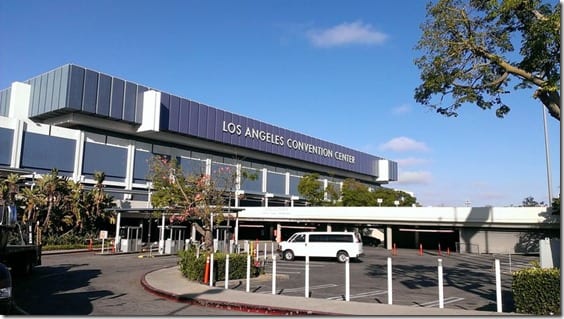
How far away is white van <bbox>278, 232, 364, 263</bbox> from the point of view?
3153 centimetres

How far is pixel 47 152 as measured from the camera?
155 ft

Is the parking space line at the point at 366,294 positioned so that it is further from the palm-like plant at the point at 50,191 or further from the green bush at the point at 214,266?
the palm-like plant at the point at 50,191

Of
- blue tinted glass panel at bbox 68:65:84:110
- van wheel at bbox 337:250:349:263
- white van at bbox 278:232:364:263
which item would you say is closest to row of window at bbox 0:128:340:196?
blue tinted glass panel at bbox 68:65:84:110

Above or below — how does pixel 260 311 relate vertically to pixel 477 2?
below

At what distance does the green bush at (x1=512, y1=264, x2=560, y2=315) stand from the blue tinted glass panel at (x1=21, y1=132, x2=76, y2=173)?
1761 inches

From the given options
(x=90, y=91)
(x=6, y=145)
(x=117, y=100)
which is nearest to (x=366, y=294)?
(x=6, y=145)

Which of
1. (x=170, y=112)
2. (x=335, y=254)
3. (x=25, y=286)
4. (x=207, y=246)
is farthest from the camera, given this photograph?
(x=170, y=112)

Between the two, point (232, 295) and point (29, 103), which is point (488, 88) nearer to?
point (232, 295)

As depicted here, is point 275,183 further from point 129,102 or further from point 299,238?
point 299,238

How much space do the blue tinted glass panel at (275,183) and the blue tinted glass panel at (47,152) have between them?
97.5 feet

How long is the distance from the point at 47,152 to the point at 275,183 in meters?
34.1

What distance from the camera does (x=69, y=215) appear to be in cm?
4203

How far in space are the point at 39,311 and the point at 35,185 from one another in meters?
32.8

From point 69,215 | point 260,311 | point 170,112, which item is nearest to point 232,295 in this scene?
point 260,311
